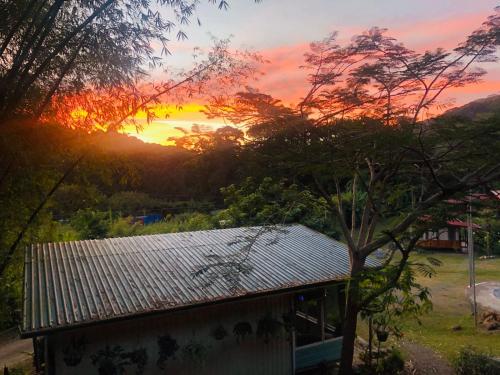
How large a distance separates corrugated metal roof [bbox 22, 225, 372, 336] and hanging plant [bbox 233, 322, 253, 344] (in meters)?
0.85

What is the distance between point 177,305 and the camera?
6.75 metres

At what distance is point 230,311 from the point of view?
7.93 m

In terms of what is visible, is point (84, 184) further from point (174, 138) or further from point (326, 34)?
point (326, 34)

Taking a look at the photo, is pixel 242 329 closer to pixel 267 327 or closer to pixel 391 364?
pixel 267 327

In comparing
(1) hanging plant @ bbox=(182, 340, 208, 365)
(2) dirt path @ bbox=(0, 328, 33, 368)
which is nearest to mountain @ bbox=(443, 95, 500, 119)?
(1) hanging plant @ bbox=(182, 340, 208, 365)

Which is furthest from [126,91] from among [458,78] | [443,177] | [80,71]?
[443,177]

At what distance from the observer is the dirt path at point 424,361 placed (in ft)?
30.9

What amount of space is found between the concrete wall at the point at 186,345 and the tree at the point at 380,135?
61.9 inches

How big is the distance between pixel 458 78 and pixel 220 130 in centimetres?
457

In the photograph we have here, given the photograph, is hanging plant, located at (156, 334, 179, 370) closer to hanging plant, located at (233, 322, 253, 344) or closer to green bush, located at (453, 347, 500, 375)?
hanging plant, located at (233, 322, 253, 344)

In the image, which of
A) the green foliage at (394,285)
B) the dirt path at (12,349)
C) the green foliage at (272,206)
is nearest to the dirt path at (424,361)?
the green foliage at (394,285)

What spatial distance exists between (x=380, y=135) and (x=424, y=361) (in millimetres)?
6425

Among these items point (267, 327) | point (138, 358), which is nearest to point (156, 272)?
point (138, 358)

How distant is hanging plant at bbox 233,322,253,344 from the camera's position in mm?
7859
